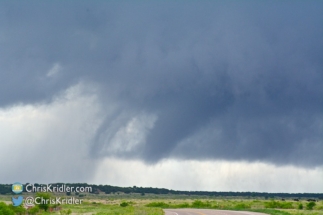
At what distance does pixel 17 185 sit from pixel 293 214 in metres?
50.8

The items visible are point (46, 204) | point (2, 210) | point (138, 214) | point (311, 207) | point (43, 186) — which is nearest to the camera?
point (2, 210)

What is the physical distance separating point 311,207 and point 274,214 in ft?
133

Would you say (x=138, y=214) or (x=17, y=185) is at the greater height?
(x=17, y=185)

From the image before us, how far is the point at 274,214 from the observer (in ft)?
308

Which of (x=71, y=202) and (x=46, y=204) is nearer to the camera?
(x=46, y=204)

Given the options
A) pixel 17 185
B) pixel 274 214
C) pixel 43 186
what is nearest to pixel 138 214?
pixel 17 185

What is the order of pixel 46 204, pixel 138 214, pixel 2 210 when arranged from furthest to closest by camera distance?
pixel 46 204 → pixel 138 214 → pixel 2 210

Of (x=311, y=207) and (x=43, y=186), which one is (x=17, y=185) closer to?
(x=43, y=186)

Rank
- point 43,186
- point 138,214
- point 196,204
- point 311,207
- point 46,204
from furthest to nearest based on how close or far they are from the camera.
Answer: point 196,204 < point 311,207 < point 43,186 < point 46,204 < point 138,214

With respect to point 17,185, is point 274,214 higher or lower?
lower

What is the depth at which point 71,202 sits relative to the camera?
164875mm

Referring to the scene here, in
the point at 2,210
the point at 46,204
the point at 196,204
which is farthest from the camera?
the point at 196,204

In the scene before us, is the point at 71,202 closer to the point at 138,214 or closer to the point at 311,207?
the point at 311,207

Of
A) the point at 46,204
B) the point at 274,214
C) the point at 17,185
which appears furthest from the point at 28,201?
the point at 274,214
